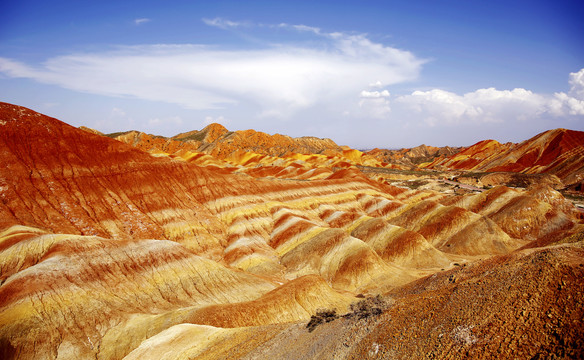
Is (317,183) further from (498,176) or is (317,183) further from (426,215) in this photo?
(498,176)

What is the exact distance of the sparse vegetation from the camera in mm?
16703

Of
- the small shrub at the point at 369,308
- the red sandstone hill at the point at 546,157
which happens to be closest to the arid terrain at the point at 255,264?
the small shrub at the point at 369,308

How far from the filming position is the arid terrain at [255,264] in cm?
1329

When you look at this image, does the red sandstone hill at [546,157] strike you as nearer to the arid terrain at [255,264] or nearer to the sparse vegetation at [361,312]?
the arid terrain at [255,264]

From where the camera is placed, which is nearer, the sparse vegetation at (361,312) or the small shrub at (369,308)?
the small shrub at (369,308)

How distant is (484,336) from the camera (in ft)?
38.3

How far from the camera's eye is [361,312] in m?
17.4

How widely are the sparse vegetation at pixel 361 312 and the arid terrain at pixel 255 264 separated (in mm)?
152

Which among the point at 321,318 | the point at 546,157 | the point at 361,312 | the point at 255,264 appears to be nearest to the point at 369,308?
the point at 361,312

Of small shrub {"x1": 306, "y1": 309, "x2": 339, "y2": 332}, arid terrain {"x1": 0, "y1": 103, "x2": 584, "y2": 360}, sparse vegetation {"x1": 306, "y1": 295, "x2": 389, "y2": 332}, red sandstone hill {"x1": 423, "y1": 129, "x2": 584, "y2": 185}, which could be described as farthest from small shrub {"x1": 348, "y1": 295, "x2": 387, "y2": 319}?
red sandstone hill {"x1": 423, "y1": 129, "x2": 584, "y2": 185}

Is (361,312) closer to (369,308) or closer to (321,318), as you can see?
(369,308)

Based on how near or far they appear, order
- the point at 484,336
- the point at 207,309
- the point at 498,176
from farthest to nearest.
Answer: the point at 498,176 < the point at 207,309 < the point at 484,336

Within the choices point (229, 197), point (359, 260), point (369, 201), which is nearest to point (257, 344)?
point (359, 260)

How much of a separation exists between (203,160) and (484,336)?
467ft
